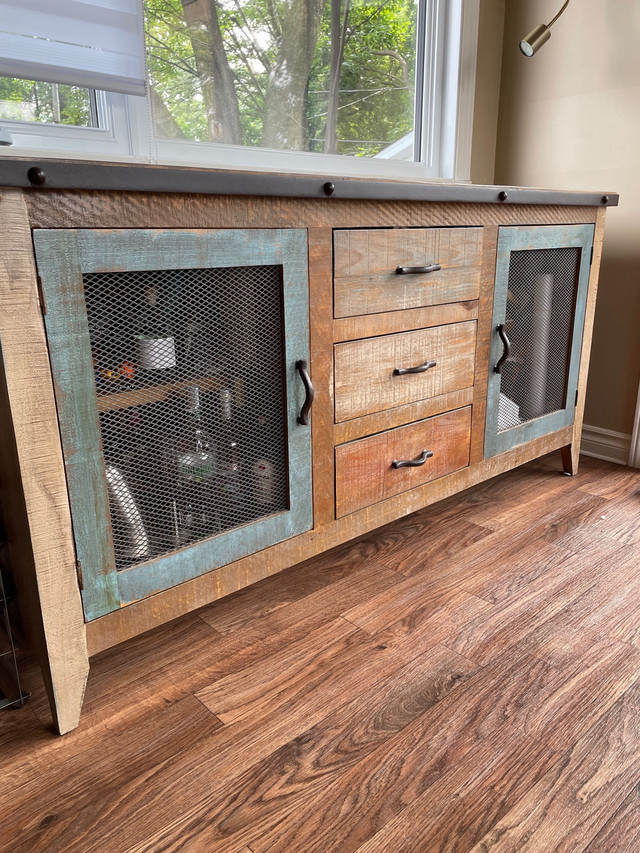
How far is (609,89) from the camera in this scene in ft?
5.88

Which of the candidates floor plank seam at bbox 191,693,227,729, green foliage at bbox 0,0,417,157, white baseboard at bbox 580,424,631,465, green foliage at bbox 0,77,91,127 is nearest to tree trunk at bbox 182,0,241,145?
green foliage at bbox 0,0,417,157

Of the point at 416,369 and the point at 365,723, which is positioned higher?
the point at 416,369

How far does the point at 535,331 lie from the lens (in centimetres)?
161

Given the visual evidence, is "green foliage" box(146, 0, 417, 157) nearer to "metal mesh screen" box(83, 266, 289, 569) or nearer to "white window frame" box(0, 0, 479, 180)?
"white window frame" box(0, 0, 479, 180)

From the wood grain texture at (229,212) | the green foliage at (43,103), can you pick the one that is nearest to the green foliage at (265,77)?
the green foliage at (43,103)

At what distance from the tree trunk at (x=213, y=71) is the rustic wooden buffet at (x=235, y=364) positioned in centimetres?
59

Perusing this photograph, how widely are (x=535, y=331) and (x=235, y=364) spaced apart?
0.92m

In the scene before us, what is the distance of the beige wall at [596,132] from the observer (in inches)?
69.7

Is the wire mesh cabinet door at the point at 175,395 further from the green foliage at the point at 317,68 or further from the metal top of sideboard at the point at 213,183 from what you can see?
the green foliage at the point at 317,68

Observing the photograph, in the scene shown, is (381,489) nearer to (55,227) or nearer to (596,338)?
(55,227)

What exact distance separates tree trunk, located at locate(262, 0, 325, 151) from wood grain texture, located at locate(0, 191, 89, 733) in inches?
39.3

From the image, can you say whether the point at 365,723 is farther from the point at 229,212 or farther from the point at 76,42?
the point at 76,42

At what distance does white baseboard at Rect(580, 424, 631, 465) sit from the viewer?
196cm

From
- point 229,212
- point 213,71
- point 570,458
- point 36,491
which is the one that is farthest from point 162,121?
point 570,458
